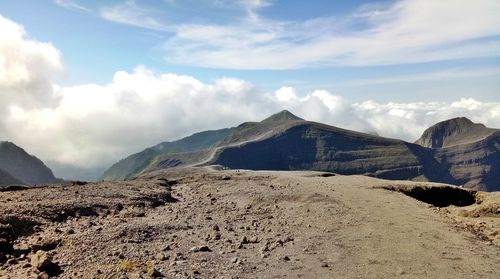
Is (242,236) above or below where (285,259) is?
above

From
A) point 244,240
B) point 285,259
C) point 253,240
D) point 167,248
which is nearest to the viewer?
point 285,259

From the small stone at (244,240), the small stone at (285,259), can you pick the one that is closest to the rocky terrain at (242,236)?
the small stone at (244,240)

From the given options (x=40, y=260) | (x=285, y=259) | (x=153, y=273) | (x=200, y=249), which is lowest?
(x=285, y=259)

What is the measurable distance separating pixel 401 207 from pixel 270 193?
365 inches

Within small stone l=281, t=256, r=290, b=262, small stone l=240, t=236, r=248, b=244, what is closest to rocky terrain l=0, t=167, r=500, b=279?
small stone l=240, t=236, r=248, b=244

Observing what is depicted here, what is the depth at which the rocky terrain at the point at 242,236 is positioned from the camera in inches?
643

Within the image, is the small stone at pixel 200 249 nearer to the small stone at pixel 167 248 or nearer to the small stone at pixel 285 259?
the small stone at pixel 167 248

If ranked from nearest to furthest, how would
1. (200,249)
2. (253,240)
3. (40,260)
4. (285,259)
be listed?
1. (40,260)
2. (285,259)
3. (200,249)
4. (253,240)

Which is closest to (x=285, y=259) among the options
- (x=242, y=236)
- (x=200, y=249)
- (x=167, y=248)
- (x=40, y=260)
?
(x=200, y=249)

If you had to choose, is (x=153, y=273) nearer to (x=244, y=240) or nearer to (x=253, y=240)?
(x=244, y=240)

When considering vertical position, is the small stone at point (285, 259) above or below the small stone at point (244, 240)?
below

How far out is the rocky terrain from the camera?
16344mm

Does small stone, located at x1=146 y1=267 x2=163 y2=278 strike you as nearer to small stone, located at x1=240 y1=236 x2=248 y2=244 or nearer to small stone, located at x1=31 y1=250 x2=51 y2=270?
small stone, located at x1=31 y1=250 x2=51 y2=270

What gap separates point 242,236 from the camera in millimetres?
21734
